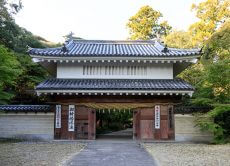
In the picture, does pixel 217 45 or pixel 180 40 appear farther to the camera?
pixel 180 40

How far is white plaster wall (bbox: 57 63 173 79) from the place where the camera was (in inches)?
758

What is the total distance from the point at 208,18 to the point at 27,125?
28457 millimetres

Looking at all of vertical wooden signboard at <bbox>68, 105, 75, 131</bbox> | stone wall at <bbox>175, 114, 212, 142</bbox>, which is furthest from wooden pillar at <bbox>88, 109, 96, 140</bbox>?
stone wall at <bbox>175, 114, 212, 142</bbox>

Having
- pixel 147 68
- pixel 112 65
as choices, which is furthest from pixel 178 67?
pixel 112 65

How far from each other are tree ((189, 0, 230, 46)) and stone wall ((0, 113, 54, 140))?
23896 millimetres

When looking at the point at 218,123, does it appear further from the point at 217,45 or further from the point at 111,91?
the point at 217,45

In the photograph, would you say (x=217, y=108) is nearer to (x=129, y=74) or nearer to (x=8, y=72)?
(x=129, y=74)

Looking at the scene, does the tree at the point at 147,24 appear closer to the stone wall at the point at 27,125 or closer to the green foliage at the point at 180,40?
the green foliage at the point at 180,40

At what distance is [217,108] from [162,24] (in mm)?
37178

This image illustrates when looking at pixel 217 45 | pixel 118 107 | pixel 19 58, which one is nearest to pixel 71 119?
pixel 118 107

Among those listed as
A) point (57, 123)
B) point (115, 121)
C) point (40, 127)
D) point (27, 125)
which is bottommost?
point (115, 121)

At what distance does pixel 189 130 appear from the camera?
60.7 feet

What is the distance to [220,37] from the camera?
98.4 ft

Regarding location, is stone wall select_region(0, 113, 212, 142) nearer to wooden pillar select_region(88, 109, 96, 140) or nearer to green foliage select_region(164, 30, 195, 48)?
wooden pillar select_region(88, 109, 96, 140)
